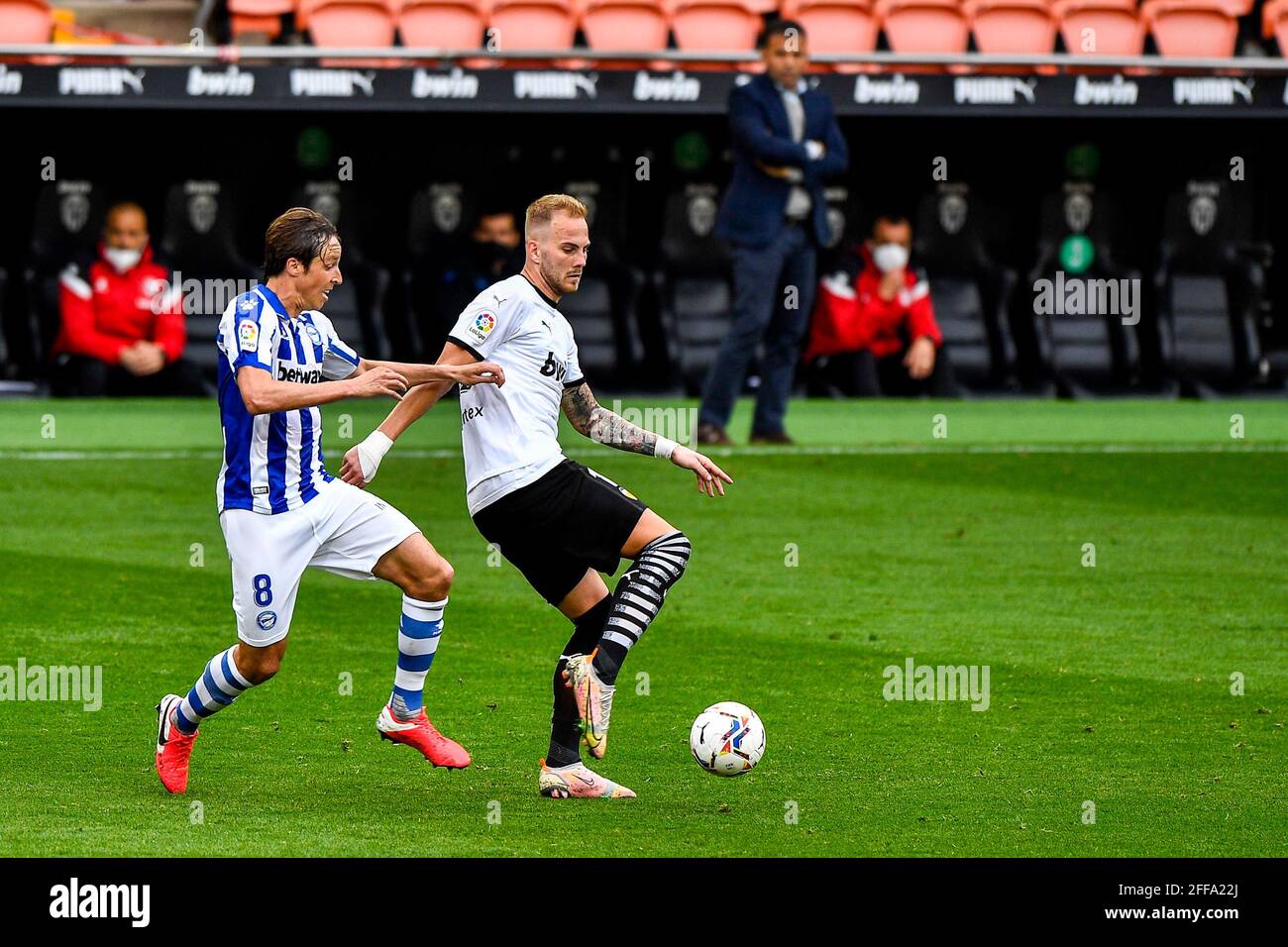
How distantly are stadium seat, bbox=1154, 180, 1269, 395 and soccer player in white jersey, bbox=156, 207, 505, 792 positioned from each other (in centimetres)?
1204

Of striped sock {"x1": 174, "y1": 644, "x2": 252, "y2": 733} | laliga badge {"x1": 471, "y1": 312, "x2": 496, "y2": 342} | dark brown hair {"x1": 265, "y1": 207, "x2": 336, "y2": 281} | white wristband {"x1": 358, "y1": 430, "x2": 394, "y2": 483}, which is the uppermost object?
dark brown hair {"x1": 265, "y1": 207, "x2": 336, "y2": 281}

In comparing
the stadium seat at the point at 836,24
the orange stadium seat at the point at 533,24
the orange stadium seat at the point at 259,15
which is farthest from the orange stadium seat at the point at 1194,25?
the orange stadium seat at the point at 259,15

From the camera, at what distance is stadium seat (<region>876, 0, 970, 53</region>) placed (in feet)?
55.5

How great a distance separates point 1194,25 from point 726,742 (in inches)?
510

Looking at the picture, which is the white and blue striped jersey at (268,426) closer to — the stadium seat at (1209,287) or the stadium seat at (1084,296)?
the stadium seat at (1084,296)

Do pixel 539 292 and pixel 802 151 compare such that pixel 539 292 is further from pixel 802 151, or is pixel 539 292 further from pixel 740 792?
pixel 802 151

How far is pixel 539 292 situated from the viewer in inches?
226

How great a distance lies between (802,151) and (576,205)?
6909 mm

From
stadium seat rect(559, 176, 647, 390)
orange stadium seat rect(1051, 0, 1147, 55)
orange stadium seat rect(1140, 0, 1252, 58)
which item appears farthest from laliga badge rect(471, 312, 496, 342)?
orange stadium seat rect(1140, 0, 1252, 58)

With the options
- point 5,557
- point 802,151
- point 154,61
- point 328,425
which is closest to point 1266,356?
point 802,151

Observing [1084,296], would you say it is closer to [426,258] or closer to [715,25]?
[715,25]

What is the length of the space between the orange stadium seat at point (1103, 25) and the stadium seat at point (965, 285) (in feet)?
4.90

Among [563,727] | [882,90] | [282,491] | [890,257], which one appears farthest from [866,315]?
[282,491]

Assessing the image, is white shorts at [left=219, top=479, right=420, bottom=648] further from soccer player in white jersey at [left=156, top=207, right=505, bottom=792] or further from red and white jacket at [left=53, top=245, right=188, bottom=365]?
red and white jacket at [left=53, top=245, right=188, bottom=365]
